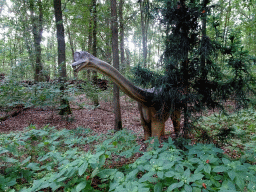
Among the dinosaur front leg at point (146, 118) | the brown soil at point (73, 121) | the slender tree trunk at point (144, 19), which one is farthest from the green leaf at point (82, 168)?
the brown soil at point (73, 121)

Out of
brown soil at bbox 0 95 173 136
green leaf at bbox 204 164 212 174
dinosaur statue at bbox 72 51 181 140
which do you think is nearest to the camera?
green leaf at bbox 204 164 212 174

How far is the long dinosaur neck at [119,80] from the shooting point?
288 cm

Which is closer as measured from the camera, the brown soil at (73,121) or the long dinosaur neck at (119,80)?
the long dinosaur neck at (119,80)

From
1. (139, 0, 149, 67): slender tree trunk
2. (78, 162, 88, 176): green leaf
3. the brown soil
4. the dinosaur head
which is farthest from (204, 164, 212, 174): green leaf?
the brown soil

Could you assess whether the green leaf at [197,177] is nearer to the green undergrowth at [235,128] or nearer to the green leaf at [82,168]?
the green leaf at [82,168]

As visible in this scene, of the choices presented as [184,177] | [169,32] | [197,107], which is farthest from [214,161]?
[169,32]

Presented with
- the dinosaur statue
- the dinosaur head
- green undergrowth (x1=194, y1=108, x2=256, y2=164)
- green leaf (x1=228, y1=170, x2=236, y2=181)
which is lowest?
green undergrowth (x1=194, y1=108, x2=256, y2=164)

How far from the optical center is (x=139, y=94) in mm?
3357

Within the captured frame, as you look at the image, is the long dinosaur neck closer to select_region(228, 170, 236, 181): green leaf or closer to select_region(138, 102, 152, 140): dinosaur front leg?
select_region(138, 102, 152, 140): dinosaur front leg

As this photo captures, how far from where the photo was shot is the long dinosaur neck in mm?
2885

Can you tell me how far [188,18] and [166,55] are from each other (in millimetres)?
739

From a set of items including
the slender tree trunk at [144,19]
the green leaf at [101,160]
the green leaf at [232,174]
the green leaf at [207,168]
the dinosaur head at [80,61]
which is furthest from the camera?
the slender tree trunk at [144,19]

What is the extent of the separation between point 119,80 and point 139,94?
1.77ft

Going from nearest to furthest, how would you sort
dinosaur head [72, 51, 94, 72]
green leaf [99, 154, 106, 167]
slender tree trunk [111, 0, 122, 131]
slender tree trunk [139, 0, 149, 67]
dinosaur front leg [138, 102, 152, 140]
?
green leaf [99, 154, 106, 167], dinosaur head [72, 51, 94, 72], slender tree trunk [139, 0, 149, 67], dinosaur front leg [138, 102, 152, 140], slender tree trunk [111, 0, 122, 131]
